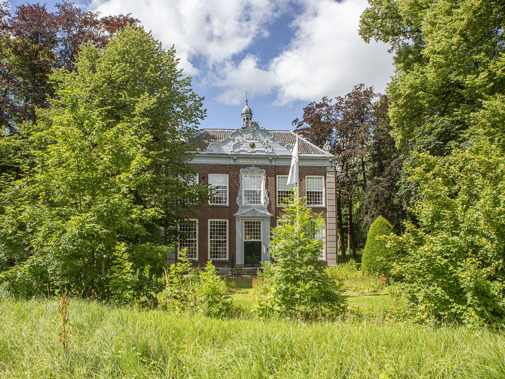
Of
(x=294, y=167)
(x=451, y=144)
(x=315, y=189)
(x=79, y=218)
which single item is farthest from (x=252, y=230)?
(x=79, y=218)

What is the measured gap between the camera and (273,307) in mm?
6383

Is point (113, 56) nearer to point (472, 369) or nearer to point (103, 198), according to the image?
point (103, 198)

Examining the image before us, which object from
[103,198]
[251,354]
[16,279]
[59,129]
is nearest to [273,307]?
[251,354]

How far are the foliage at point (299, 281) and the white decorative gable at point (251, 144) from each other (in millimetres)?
18666

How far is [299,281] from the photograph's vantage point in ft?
21.1

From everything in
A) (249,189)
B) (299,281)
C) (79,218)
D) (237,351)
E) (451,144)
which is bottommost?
(237,351)

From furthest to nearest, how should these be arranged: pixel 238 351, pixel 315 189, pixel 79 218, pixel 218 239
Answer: pixel 315 189 → pixel 218 239 → pixel 79 218 → pixel 238 351

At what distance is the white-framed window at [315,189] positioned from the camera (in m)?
25.9

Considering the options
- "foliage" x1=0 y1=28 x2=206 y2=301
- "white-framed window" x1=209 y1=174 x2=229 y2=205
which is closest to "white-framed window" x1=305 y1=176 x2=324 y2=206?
"white-framed window" x1=209 y1=174 x2=229 y2=205

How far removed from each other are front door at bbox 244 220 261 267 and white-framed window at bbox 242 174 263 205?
1.50 m

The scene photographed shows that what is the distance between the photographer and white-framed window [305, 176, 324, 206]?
2591 centimetres

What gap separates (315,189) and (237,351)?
73.0 feet

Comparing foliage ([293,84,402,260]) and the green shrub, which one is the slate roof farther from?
the green shrub

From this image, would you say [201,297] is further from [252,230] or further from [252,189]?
[252,189]
